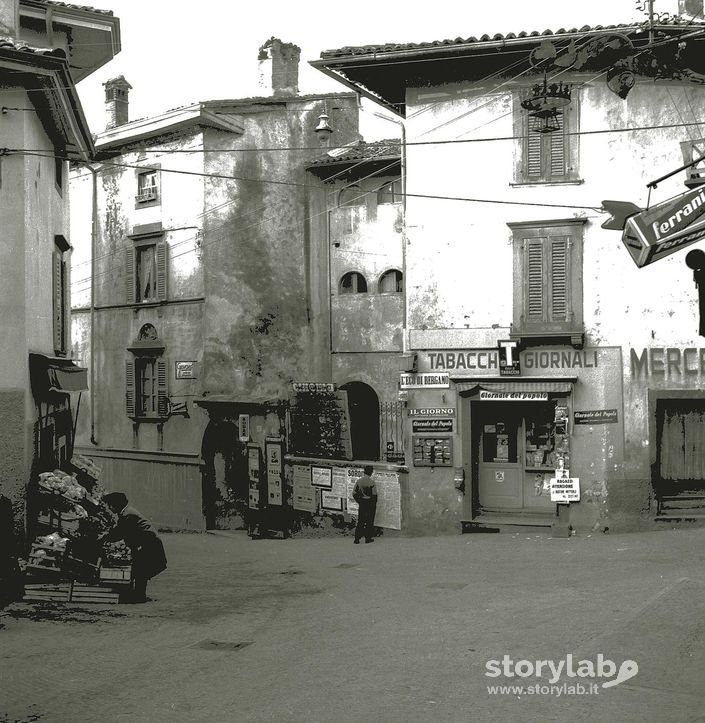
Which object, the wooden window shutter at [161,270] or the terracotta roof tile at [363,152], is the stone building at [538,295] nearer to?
the terracotta roof tile at [363,152]

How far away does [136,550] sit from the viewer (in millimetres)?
12570

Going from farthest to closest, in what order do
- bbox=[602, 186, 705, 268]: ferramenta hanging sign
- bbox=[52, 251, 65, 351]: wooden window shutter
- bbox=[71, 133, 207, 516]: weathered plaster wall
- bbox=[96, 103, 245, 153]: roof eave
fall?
bbox=[71, 133, 207, 516]: weathered plaster wall < bbox=[96, 103, 245, 153]: roof eave < bbox=[52, 251, 65, 351]: wooden window shutter < bbox=[602, 186, 705, 268]: ferramenta hanging sign

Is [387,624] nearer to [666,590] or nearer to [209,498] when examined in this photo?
[666,590]

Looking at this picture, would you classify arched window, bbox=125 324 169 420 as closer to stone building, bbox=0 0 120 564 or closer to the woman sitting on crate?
stone building, bbox=0 0 120 564

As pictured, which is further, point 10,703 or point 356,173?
point 356,173

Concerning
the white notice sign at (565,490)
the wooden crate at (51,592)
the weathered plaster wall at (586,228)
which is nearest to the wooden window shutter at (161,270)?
the weathered plaster wall at (586,228)

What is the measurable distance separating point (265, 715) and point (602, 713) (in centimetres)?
254

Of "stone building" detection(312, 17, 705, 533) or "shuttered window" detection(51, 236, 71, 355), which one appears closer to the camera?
"shuttered window" detection(51, 236, 71, 355)

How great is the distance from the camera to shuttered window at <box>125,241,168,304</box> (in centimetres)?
2886

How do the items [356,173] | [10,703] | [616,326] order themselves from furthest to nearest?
[356,173], [616,326], [10,703]

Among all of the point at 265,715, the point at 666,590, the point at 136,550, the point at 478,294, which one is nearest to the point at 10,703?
the point at 265,715

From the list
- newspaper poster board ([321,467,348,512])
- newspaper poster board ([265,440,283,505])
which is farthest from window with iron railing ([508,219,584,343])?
newspaper poster board ([265,440,283,505])

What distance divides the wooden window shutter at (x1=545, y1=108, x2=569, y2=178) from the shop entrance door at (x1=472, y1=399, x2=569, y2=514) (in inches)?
171

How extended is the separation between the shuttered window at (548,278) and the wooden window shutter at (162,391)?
41.5 ft
